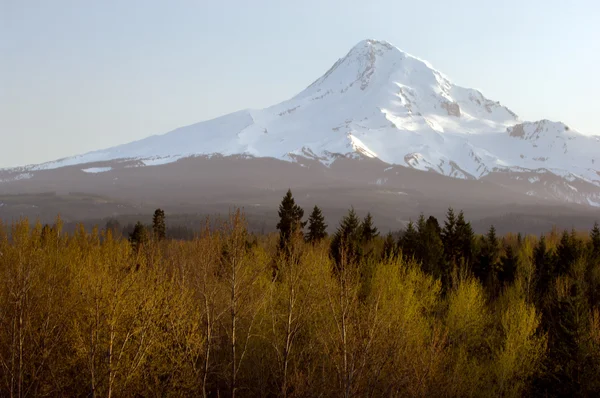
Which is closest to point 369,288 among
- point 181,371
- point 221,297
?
point 221,297

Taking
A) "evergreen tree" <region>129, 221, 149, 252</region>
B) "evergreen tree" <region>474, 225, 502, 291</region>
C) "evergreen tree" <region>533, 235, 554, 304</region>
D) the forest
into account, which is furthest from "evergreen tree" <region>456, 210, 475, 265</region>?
"evergreen tree" <region>129, 221, 149, 252</region>

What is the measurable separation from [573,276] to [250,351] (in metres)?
38.0

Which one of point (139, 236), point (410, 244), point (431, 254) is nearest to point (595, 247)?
point (410, 244)

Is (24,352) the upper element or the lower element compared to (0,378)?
upper

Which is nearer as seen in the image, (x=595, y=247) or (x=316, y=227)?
(x=595, y=247)

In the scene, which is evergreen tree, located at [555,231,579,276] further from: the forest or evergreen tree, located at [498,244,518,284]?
evergreen tree, located at [498,244,518,284]

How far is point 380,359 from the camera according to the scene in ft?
82.5

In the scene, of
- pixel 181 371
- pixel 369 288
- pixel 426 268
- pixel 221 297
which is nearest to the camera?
pixel 181 371

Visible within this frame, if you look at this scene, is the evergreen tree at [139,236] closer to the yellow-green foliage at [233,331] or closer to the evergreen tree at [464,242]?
the yellow-green foliage at [233,331]

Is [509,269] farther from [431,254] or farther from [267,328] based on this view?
[267,328]

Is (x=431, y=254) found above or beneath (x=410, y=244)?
beneath

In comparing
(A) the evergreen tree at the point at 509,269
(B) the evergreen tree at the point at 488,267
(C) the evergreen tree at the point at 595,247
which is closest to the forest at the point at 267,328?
(A) the evergreen tree at the point at 509,269

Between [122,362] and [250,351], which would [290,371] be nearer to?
[250,351]

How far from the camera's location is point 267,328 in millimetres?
40375
